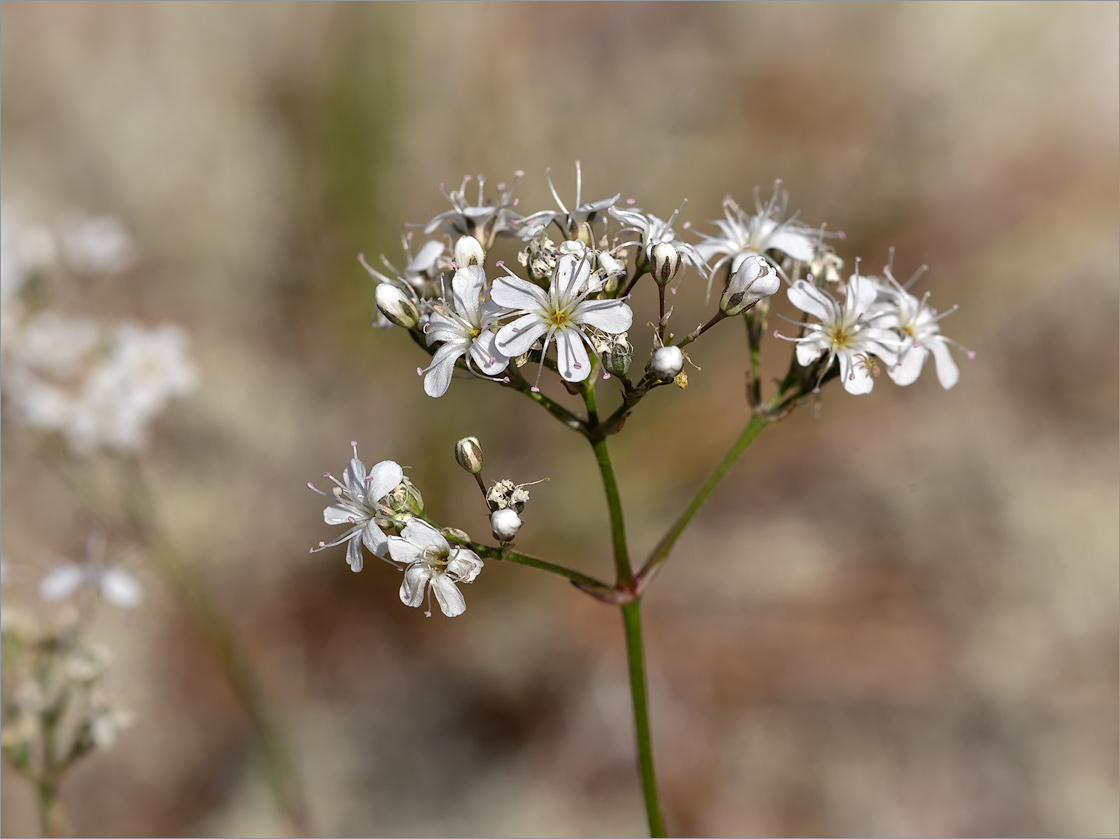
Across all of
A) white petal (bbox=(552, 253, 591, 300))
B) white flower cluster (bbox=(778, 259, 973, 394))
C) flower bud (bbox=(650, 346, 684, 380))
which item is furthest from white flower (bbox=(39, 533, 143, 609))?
white flower cluster (bbox=(778, 259, 973, 394))

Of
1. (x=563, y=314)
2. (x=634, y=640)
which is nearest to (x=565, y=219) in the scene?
(x=563, y=314)

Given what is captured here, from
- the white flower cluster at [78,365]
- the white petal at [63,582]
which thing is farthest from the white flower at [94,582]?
the white flower cluster at [78,365]

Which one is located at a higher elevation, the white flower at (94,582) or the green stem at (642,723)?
the white flower at (94,582)

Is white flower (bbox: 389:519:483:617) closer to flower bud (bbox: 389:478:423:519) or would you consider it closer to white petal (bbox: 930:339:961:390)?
flower bud (bbox: 389:478:423:519)

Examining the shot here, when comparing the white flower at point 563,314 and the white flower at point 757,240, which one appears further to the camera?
the white flower at point 757,240

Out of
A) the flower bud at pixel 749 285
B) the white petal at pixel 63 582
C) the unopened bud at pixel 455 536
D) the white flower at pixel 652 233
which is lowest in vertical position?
the unopened bud at pixel 455 536

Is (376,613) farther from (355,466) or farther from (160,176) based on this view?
(160,176)

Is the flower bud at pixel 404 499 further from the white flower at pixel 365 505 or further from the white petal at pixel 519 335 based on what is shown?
the white petal at pixel 519 335

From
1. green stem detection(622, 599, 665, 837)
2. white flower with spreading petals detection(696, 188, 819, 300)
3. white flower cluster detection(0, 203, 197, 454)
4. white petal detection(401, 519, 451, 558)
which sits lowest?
green stem detection(622, 599, 665, 837)
